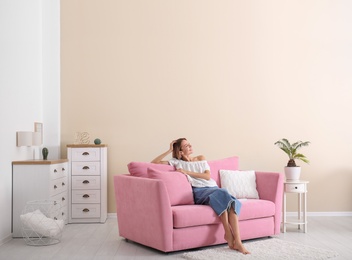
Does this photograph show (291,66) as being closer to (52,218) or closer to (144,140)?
(144,140)

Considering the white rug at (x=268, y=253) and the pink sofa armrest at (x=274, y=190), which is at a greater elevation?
the pink sofa armrest at (x=274, y=190)

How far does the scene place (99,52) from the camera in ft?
22.5

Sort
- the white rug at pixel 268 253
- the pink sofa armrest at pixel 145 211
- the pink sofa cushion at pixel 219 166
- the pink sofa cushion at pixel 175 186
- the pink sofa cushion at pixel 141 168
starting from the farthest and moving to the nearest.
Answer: the pink sofa cushion at pixel 219 166, the pink sofa cushion at pixel 141 168, the pink sofa cushion at pixel 175 186, the pink sofa armrest at pixel 145 211, the white rug at pixel 268 253

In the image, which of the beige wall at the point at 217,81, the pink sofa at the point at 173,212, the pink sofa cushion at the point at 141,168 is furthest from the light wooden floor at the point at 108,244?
the beige wall at the point at 217,81

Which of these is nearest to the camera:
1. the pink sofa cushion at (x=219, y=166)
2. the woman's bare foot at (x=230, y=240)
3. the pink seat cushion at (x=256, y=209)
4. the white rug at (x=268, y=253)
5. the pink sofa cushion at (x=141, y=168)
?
the white rug at (x=268, y=253)

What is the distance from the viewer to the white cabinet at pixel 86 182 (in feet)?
21.2

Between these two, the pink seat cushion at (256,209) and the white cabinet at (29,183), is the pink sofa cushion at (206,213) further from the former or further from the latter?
the white cabinet at (29,183)

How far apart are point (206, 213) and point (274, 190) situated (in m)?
1.07

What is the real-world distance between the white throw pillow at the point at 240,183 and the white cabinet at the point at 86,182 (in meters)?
1.62

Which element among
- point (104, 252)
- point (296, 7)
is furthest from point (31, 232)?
point (296, 7)

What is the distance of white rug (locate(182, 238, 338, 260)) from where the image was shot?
451 cm

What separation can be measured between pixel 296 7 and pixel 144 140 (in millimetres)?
2755

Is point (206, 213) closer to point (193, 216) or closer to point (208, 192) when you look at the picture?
point (193, 216)

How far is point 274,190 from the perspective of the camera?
5.57 m
